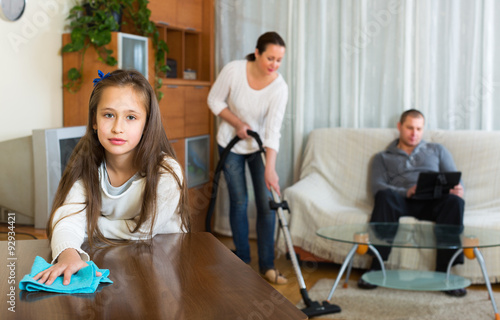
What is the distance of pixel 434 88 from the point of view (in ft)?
13.3

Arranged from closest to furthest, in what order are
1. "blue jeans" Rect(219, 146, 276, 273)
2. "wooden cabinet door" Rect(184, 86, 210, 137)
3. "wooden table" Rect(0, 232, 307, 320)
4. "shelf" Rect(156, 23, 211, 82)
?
1. "wooden table" Rect(0, 232, 307, 320)
2. "blue jeans" Rect(219, 146, 276, 273)
3. "wooden cabinet door" Rect(184, 86, 210, 137)
4. "shelf" Rect(156, 23, 211, 82)

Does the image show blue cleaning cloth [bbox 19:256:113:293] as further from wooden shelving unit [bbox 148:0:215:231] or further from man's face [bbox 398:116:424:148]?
man's face [bbox 398:116:424:148]

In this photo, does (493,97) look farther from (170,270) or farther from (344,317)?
(170,270)

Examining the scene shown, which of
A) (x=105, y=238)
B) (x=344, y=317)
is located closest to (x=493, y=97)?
(x=344, y=317)

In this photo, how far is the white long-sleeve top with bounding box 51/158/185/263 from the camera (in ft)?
4.30

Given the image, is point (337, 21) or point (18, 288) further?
point (337, 21)

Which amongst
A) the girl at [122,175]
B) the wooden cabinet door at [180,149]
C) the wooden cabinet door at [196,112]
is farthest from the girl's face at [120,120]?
the wooden cabinet door at [196,112]

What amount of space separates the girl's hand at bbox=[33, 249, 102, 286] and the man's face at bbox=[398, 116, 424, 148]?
295cm

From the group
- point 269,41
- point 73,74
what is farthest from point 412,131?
point 73,74

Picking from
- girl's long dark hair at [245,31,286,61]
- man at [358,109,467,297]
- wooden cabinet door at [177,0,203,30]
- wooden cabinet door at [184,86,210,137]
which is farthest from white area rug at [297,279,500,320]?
wooden cabinet door at [177,0,203,30]

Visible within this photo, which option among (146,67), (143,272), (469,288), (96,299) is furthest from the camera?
(146,67)

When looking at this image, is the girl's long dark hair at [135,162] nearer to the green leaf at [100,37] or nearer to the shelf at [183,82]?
the green leaf at [100,37]

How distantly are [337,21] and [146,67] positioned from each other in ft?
4.83

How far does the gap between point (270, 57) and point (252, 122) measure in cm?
41
